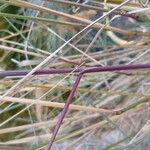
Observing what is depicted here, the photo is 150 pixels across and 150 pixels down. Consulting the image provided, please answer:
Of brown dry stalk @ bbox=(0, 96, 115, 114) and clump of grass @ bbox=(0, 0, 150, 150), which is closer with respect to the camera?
brown dry stalk @ bbox=(0, 96, 115, 114)

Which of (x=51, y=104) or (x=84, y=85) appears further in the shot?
(x=84, y=85)

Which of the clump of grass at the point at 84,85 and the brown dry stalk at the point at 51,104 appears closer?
the brown dry stalk at the point at 51,104

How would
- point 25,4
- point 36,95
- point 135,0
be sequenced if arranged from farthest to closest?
point 36,95, point 135,0, point 25,4

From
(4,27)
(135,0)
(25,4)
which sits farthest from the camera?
(4,27)

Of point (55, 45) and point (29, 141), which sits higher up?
point (55, 45)

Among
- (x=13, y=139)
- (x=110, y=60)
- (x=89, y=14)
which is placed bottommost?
(x=13, y=139)

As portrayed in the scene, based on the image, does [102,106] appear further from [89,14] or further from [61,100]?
[89,14]

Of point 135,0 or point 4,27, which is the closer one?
point 135,0

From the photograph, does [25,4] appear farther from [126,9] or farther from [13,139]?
[13,139]

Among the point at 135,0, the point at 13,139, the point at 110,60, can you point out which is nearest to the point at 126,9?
the point at 135,0
